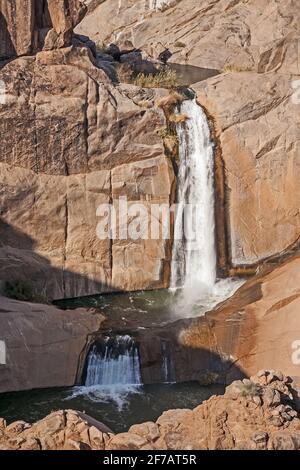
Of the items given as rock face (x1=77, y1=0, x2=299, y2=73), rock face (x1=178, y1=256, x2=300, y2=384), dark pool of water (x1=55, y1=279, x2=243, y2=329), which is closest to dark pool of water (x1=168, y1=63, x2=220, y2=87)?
rock face (x1=77, y1=0, x2=299, y2=73)

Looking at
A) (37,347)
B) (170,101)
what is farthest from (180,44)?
(37,347)

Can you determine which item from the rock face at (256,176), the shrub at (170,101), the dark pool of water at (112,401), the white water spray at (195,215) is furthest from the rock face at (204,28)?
the dark pool of water at (112,401)

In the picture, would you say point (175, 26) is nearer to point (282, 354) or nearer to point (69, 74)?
point (69, 74)

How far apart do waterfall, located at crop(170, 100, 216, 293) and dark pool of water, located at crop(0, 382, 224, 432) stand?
662 cm

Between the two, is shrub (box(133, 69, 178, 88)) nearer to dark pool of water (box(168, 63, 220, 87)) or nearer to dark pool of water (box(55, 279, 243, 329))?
dark pool of water (box(168, 63, 220, 87))

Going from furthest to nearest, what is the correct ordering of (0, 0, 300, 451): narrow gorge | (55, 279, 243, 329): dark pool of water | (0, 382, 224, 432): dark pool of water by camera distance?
(55, 279, 243, 329): dark pool of water < (0, 0, 300, 451): narrow gorge < (0, 382, 224, 432): dark pool of water

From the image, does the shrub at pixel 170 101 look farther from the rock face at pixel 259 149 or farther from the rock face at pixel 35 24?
the rock face at pixel 35 24

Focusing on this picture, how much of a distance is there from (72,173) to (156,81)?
751 cm

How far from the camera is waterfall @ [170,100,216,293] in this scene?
77.9ft

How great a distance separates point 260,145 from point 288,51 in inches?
241

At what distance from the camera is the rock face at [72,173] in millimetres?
22000

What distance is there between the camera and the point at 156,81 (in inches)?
1093

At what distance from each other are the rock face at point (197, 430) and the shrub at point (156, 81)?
17.4 metres

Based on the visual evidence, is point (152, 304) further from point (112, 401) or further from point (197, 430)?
point (197, 430)
